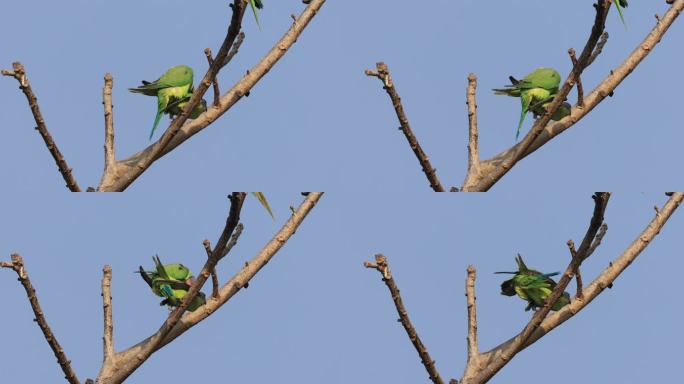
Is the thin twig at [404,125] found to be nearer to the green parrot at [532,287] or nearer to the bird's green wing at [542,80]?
the green parrot at [532,287]

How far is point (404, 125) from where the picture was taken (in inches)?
308

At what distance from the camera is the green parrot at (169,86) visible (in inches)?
318

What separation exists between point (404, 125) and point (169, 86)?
1.74 meters

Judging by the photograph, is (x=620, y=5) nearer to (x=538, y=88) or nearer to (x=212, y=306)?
(x=538, y=88)

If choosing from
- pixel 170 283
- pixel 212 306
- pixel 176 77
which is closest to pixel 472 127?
pixel 176 77

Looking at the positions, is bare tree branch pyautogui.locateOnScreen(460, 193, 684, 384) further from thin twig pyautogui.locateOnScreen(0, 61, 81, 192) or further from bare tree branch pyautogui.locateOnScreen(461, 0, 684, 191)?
thin twig pyautogui.locateOnScreen(0, 61, 81, 192)

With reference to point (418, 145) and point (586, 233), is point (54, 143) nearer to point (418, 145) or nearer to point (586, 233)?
point (418, 145)

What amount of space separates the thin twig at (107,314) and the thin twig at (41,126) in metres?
0.79

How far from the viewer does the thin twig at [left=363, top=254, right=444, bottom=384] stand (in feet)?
23.0

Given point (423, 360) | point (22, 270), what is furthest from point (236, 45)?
point (423, 360)

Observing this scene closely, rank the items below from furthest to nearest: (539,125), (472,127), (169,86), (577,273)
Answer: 1. (472,127)
2. (169,86)
3. (539,125)
4. (577,273)

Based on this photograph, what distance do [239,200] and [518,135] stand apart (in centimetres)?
272

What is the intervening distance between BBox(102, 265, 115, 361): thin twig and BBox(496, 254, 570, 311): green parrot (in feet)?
9.55

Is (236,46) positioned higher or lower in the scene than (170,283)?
higher
